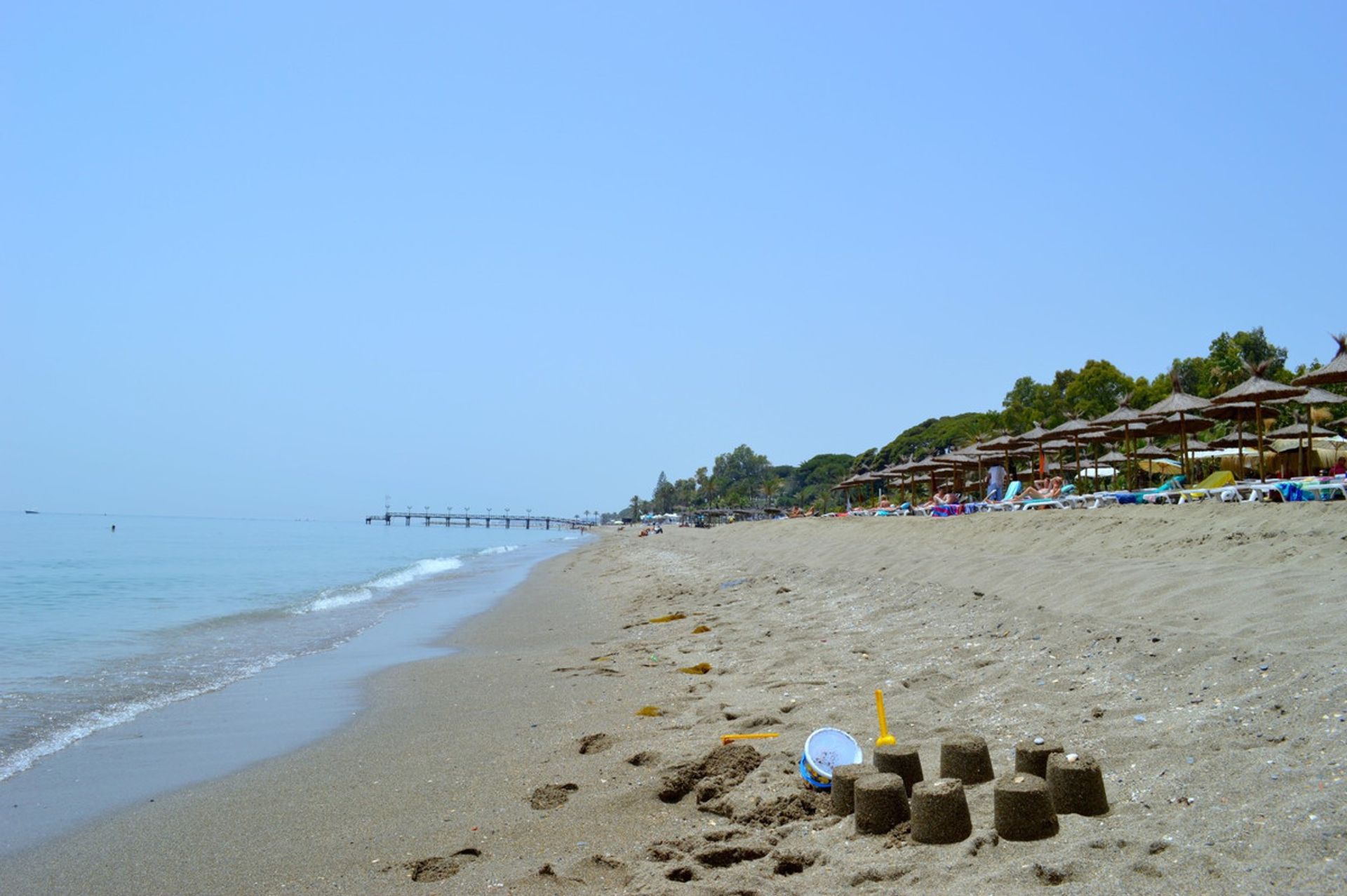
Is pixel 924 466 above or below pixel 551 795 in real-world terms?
above

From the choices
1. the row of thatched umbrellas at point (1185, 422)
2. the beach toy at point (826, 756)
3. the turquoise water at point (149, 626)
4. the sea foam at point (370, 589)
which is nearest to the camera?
the beach toy at point (826, 756)

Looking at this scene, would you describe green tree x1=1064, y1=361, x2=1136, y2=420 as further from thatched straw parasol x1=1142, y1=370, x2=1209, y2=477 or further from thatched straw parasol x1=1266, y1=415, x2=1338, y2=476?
thatched straw parasol x1=1142, y1=370, x2=1209, y2=477

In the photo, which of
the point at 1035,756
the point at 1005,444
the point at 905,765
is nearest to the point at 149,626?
the point at 905,765

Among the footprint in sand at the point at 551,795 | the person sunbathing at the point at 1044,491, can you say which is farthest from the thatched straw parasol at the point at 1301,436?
the footprint in sand at the point at 551,795

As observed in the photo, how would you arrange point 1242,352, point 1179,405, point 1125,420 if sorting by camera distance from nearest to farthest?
point 1179,405 → point 1125,420 → point 1242,352

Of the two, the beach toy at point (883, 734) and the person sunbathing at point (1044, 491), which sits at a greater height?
the person sunbathing at point (1044, 491)

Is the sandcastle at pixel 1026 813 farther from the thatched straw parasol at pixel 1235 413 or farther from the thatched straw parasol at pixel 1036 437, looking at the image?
the thatched straw parasol at pixel 1036 437

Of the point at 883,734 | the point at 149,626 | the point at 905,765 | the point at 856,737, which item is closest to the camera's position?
the point at 905,765

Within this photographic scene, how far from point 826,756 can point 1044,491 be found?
60.1ft

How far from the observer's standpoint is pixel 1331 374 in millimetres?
14383

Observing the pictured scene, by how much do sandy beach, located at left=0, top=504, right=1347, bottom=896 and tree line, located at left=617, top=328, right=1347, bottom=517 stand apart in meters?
15.1

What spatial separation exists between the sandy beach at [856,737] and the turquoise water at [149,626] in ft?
7.42

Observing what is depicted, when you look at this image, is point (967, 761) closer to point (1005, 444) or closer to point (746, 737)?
point (746, 737)

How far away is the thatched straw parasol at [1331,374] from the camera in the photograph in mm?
14375
